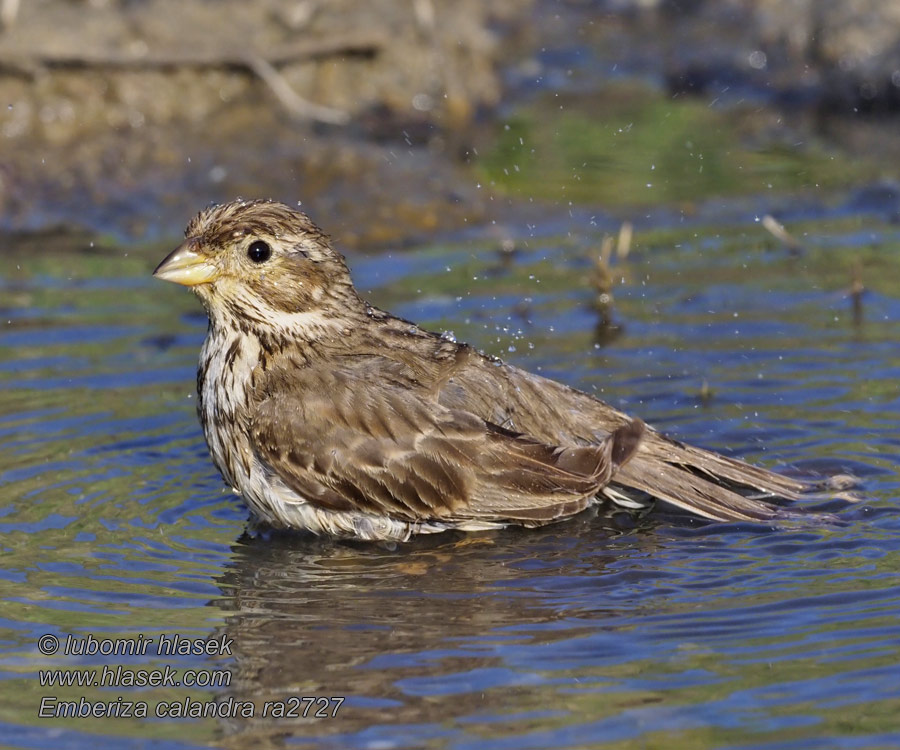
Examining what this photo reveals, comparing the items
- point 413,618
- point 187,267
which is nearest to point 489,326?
point 187,267

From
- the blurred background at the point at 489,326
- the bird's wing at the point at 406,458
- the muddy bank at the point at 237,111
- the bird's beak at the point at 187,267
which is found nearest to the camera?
the blurred background at the point at 489,326

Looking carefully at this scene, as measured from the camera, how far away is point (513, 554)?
634cm

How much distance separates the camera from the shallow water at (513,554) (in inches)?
197

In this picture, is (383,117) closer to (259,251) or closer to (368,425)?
(259,251)

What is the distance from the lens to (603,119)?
12398mm

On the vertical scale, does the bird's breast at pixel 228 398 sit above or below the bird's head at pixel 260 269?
below

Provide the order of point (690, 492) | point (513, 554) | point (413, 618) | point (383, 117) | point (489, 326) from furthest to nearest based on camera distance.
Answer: point (383, 117) → point (489, 326) → point (690, 492) → point (513, 554) → point (413, 618)

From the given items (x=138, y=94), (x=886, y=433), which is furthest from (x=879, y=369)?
(x=138, y=94)

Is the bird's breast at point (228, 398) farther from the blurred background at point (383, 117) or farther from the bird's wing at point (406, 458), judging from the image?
the blurred background at point (383, 117)

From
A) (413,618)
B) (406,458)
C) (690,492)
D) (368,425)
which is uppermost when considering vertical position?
(368,425)

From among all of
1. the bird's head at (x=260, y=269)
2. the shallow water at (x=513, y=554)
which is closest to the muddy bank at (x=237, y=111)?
the shallow water at (x=513, y=554)

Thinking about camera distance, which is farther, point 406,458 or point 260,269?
point 260,269

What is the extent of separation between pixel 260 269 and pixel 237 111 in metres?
5.20

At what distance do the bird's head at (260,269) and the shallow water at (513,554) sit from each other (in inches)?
33.3
